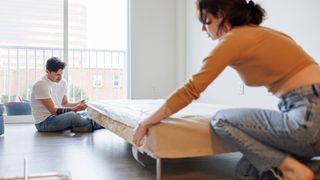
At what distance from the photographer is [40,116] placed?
2.99 metres

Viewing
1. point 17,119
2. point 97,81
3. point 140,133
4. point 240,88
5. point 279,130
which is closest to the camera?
point 279,130

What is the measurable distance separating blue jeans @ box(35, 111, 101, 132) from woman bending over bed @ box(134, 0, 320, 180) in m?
2.00

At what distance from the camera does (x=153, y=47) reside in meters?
4.30

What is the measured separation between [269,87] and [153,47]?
3195 millimetres

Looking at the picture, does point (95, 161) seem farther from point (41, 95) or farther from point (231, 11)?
point (41, 95)

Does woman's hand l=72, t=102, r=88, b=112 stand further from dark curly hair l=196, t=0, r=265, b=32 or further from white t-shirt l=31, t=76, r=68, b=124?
dark curly hair l=196, t=0, r=265, b=32

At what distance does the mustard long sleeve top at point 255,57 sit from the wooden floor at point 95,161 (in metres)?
0.63

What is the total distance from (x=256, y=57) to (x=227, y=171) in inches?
30.9

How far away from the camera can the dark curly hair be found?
1.17 m

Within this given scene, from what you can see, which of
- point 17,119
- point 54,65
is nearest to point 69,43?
point 17,119

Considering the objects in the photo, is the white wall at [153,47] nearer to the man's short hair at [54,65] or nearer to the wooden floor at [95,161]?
the man's short hair at [54,65]

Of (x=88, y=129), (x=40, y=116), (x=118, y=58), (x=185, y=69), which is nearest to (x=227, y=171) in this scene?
(x=88, y=129)

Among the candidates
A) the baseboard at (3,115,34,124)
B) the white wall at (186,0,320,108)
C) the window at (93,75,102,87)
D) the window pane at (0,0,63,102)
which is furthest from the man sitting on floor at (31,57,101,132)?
the window at (93,75,102,87)

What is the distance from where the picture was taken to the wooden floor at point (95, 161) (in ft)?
5.31
